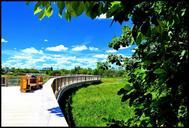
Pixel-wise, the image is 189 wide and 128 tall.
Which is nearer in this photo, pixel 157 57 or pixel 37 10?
pixel 37 10

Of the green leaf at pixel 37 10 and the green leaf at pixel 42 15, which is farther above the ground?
the green leaf at pixel 37 10

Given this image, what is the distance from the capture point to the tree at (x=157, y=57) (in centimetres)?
324

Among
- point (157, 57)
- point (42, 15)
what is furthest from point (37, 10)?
point (157, 57)

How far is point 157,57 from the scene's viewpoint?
446 cm

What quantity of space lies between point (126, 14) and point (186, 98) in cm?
120

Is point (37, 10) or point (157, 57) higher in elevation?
point (37, 10)

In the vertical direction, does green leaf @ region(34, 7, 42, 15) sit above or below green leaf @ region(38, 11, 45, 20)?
above

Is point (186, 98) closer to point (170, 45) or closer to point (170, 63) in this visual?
point (170, 63)

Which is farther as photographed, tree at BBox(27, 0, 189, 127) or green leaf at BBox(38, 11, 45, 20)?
green leaf at BBox(38, 11, 45, 20)

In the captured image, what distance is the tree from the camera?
3.24 meters

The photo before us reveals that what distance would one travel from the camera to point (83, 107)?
26750mm

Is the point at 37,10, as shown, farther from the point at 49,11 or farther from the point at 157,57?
the point at 157,57

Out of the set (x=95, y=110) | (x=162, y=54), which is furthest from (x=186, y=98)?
(x=95, y=110)

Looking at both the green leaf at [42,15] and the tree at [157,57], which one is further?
the green leaf at [42,15]
